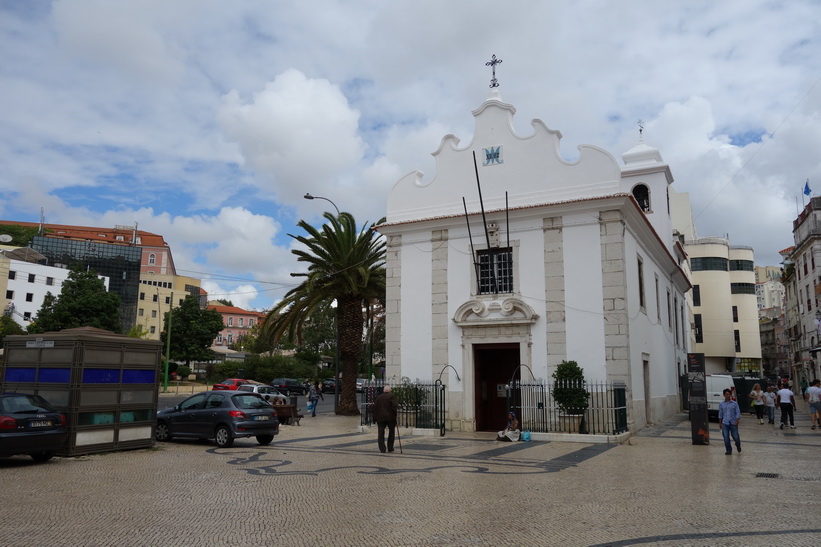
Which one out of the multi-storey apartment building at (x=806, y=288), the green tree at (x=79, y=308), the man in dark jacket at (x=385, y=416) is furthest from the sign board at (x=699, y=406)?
the green tree at (x=79, y=308)

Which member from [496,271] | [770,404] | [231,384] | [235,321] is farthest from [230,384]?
[235,321]

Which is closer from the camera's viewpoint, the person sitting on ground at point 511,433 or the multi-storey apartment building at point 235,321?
the person sitting on ground at point 511,433

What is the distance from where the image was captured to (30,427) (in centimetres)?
1170

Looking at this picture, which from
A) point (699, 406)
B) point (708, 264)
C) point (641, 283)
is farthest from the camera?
point (708, 264)

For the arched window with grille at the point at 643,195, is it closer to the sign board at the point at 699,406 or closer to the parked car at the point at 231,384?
the sign board at the point at 699,406

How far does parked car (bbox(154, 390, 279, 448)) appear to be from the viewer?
1566 centimetres

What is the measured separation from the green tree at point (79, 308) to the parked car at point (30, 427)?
4205 cm

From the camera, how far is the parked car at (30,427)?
37.2 ft

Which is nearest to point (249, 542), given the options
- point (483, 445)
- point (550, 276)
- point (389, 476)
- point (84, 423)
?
point (389, 476)

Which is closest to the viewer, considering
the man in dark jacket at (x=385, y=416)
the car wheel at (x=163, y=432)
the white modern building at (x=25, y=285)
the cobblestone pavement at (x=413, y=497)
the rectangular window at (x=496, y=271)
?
the cobblestone pavement at (x=413, y=497)

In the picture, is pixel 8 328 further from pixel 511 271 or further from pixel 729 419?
pixel 729 419

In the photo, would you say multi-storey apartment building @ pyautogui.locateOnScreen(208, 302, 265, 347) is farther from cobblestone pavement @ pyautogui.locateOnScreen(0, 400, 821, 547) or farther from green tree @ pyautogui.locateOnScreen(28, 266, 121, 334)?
cobblestone pavement @ pyautogui.locateOnScreen(0, 400, 821, 547)

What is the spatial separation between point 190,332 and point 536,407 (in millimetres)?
48271

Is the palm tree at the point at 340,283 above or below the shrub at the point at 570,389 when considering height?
above
